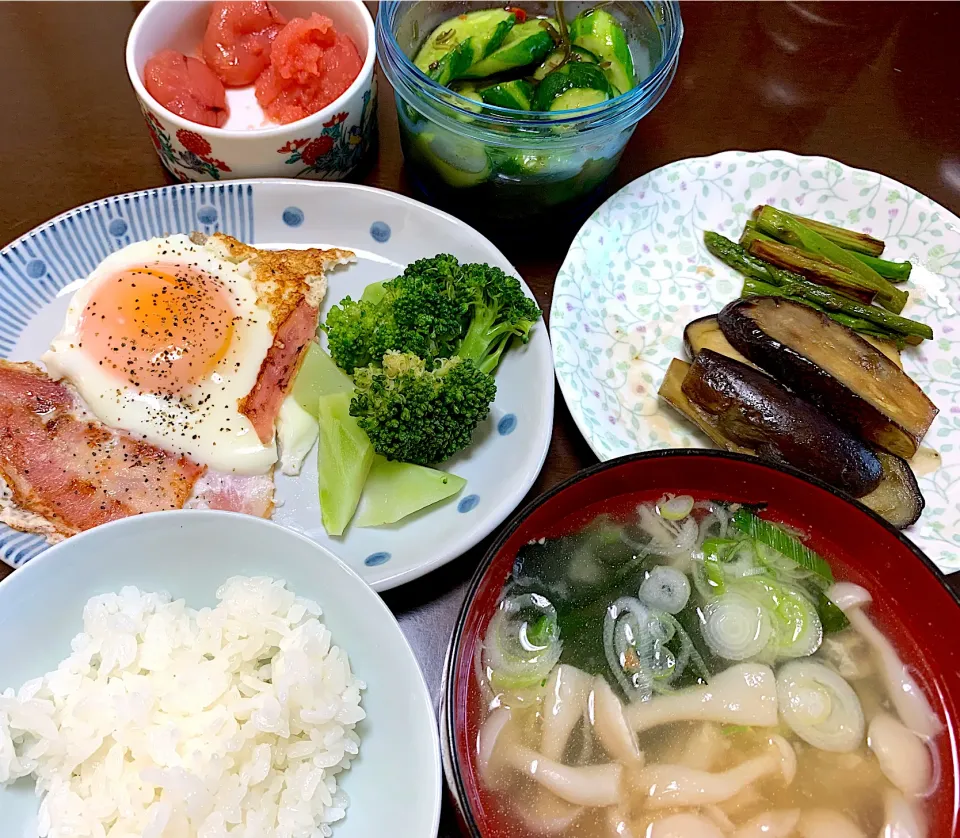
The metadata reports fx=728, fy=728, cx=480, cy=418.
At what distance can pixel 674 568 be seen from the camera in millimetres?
1591

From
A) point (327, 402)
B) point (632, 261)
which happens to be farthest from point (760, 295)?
point (327, 402)

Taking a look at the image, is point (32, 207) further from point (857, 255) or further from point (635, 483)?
point (857, 255)

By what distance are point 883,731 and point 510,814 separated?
29.7 inches

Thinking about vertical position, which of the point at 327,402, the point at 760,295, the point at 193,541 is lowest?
the point at 327,402

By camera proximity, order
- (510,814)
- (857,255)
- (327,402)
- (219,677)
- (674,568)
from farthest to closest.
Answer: (857,255), (327,402), (674,568), (219,677), (510,814)

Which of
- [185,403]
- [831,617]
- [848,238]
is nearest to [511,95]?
[848,238]

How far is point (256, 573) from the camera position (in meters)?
1.60

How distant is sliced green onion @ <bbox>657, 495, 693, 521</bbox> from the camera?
Result: 5.31 feet

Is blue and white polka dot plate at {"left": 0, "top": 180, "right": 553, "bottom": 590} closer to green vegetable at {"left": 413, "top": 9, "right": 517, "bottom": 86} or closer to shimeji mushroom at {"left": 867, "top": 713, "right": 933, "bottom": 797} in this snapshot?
green vegetable at {"left": 413, "top": 9, "right": 517, "bottom": 86}

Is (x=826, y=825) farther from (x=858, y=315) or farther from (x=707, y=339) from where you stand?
(x=858, y=315)

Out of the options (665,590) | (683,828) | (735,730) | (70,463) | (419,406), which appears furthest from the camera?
(70,463)

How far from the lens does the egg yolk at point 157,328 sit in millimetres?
2125

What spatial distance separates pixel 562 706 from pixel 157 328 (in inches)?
61.8

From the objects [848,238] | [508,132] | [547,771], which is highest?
[508,132]
